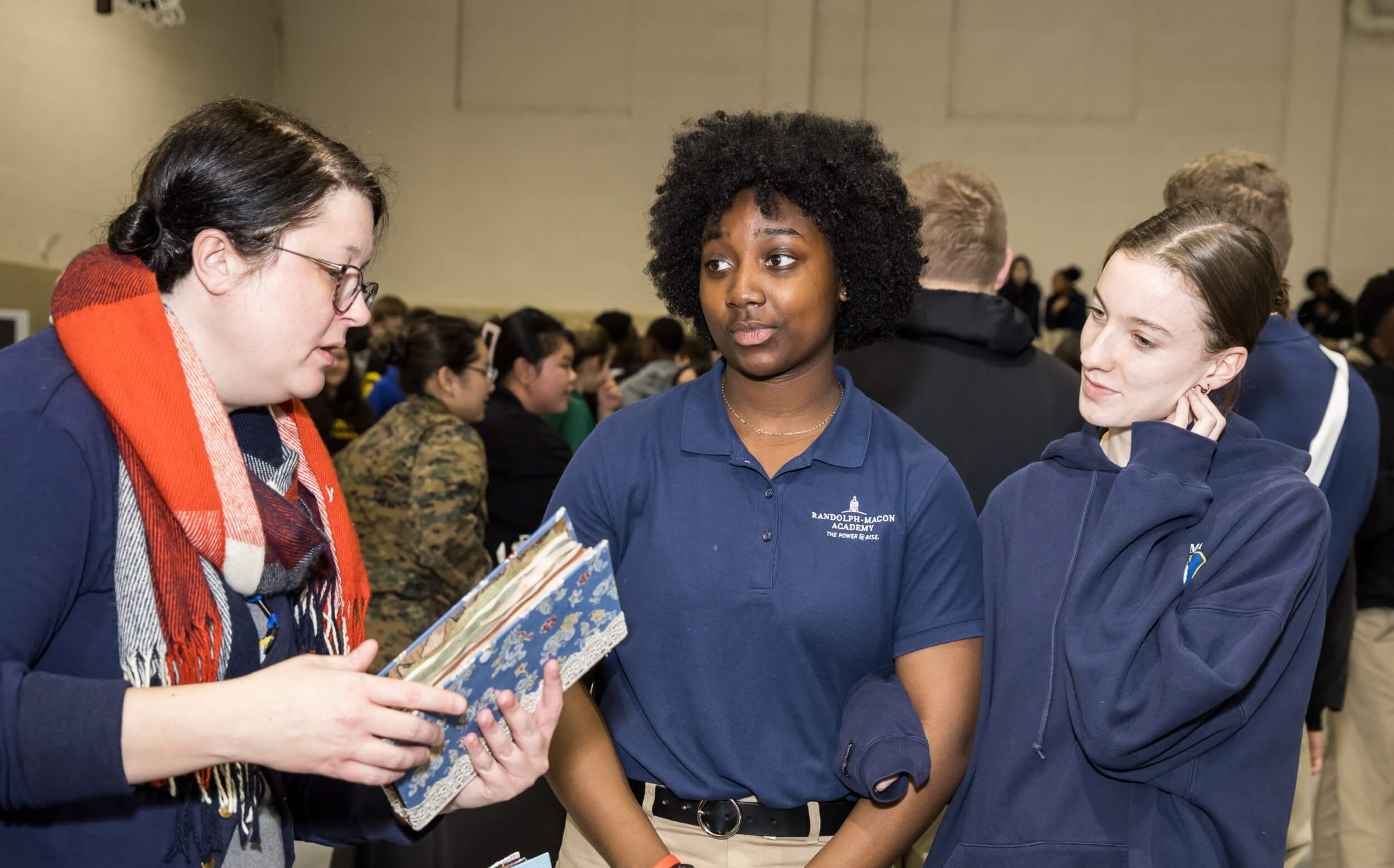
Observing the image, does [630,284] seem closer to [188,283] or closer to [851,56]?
[851,56]

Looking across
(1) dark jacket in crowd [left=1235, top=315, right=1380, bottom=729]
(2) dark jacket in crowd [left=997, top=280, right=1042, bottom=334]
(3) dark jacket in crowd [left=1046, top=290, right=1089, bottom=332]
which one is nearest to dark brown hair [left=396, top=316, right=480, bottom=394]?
(1) dark jacket in crowd [left=1235, top=315, right=1380, bottom=729]

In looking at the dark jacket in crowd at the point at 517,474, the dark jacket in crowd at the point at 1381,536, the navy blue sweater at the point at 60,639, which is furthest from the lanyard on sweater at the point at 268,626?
the dark jacket in crowd at the point at 1381,536

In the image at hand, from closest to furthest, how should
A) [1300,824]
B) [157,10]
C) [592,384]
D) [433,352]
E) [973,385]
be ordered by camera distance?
[973,385] < [1300,824] < [433,352] < [592,384] < [157,10]

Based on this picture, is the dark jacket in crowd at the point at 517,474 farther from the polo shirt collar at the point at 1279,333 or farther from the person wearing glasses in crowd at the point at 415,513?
the polo shirt collar at the point at 1279,333

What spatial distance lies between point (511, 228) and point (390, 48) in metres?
2.18

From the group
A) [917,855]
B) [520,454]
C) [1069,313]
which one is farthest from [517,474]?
[1069,313]

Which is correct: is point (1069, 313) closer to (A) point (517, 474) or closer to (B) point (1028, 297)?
(B) point (1028, 297)

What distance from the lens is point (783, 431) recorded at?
6.35 ft

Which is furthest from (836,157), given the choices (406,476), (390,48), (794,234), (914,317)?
(390,48)

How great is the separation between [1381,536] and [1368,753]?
0.72 meters

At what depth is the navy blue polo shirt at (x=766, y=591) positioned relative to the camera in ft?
5.90

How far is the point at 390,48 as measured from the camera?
11758 mm

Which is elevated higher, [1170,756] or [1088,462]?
[1088,462]

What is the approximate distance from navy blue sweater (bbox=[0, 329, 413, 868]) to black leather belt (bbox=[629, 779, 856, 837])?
715 mm
